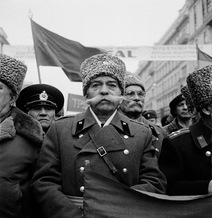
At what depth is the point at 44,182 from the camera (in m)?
2.38

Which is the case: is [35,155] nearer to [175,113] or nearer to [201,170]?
[201,170]

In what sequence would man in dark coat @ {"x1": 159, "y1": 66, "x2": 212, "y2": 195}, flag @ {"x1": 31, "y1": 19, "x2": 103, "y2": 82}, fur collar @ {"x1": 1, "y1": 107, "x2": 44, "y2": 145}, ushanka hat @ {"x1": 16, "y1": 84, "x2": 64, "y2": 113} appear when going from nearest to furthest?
man in dark coat @ {"x1": 159, "y1": 66, "x2": 212, "y2": 195}
fur collar @ {"x1": 1, "y1": 107, "x2": 44, "y2": 145}
ushanka hat @ {"x1": 16, "y1": 84, "x2": 64, "y2": 113}
flag @ {"x1": 31, "y1": 19, "x2": 103, "y2": 82}

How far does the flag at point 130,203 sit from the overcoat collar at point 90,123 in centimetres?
46

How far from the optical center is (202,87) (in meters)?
2.68

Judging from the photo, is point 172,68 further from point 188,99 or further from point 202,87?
point 202,87

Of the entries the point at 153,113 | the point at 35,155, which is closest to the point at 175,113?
the point at 153,113

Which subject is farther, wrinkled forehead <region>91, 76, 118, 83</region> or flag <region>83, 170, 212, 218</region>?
wrinkled forehead <region>91, 76, 118, 83</region>

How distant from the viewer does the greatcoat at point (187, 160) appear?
2.53 metres

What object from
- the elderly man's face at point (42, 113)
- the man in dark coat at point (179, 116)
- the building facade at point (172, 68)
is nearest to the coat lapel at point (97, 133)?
the elderly man's face at point (42, 113)

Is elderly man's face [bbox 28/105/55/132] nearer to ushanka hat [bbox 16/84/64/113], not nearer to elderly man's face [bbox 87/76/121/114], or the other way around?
ushanka hat [bbox 16/84/64/113]

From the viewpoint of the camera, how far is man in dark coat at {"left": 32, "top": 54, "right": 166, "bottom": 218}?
237 centimetres

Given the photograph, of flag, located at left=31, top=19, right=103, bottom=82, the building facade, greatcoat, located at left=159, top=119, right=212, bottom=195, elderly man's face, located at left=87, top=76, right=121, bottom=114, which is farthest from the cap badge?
the building facade

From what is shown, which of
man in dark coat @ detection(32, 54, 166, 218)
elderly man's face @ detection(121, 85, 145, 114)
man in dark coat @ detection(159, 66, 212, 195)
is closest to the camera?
man in dark coat @ detection(32, 54, 166, 218)

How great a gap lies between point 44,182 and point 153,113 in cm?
662
